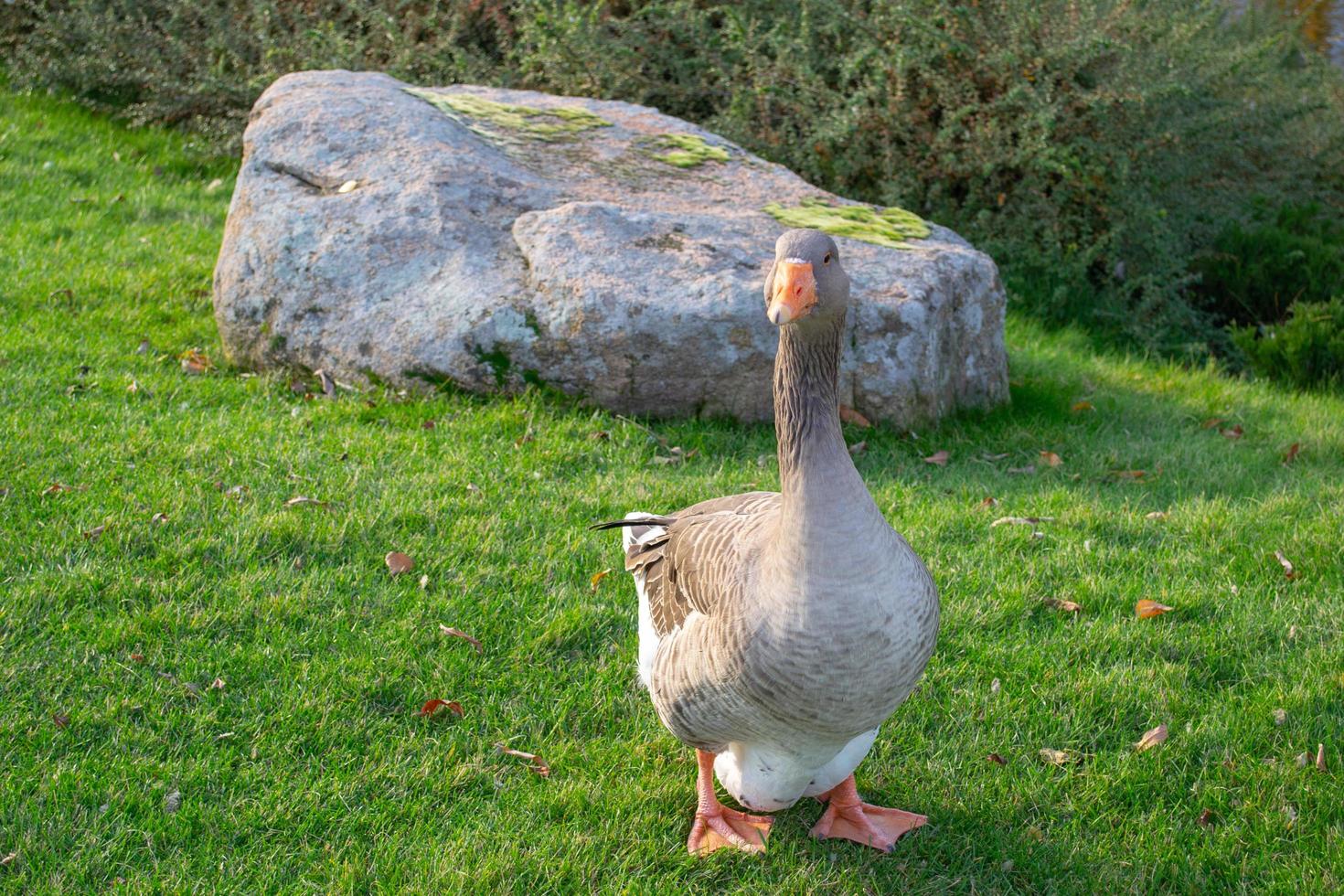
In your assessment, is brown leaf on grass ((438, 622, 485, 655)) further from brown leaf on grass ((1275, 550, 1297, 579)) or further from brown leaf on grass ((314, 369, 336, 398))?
brown leaf on grass ((1275, 550, 1297, 579))

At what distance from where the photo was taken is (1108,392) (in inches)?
295

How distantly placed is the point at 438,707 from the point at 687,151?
482cm

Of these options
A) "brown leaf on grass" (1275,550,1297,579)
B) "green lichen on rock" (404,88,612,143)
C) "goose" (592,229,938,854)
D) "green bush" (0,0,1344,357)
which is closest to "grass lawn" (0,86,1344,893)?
"brown leaf on grass" (1275,550,1297,579)

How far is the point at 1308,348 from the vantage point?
8.02 m

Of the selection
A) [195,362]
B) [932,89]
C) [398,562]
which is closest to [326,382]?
[195,362]

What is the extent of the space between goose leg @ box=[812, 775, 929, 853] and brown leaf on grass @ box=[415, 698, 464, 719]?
51.8 inches

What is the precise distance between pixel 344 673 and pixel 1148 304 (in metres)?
6.89

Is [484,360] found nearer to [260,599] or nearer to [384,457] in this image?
[384,457]

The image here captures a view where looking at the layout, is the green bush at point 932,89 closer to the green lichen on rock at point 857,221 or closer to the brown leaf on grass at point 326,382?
the green lichen on rock at point 857,221

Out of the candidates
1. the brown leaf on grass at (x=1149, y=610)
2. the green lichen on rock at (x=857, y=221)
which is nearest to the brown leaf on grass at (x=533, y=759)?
the brown leaf on grass at (x=1149, y=610)

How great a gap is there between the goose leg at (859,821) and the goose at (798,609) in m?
0.03

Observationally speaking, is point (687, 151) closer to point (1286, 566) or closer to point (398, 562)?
point (398, 562)

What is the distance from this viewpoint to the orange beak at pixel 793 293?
2859 mm

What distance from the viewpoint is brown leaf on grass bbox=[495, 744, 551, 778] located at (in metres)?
3.92
